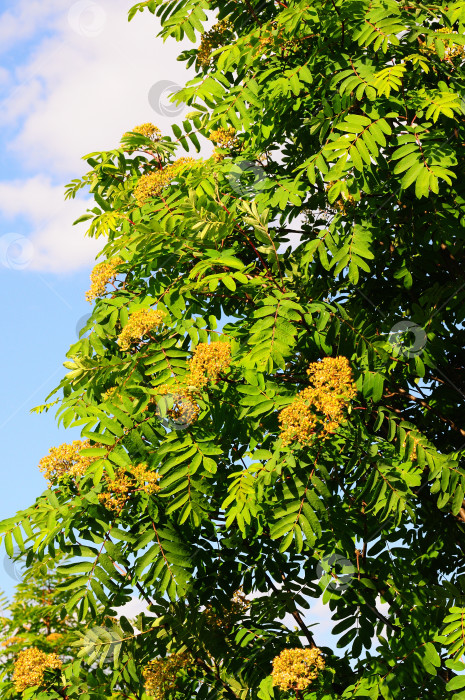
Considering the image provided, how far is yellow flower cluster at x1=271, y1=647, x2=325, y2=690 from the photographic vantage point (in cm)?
409

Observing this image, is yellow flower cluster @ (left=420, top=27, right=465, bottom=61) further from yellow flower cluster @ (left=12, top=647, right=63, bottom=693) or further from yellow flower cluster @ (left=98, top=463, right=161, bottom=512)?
yellow flower cluster @ (left=12, top=647, right=63, bottom=693)

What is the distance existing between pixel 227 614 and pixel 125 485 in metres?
1.63

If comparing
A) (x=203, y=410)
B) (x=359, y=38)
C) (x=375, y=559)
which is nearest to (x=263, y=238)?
(x=203, y=410)

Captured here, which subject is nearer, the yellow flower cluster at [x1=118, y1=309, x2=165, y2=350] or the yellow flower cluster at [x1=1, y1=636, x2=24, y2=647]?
the yellow flower cluster at [x1=118, y1=309, x2=165, y2=350]

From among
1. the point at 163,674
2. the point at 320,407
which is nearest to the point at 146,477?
the point at 320,407

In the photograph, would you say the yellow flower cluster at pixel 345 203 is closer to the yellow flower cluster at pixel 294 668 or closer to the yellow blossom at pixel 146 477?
the yellow blossom at pixel 146 477

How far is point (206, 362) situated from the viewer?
4141 mm

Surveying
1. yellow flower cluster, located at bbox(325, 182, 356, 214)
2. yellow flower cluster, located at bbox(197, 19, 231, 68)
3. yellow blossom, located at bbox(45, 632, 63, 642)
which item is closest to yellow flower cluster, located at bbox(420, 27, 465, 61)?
yellow flower cluster, located at bbox(325, 182, 356, 214)

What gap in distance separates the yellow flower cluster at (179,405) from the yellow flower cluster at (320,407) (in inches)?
26.0

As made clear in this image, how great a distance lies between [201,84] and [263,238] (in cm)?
177

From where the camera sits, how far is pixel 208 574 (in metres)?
5.04

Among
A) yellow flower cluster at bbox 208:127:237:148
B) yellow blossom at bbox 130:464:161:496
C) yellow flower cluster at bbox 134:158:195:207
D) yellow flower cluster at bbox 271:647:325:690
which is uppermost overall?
yellow flower cluster at bbox 208:127:237:148

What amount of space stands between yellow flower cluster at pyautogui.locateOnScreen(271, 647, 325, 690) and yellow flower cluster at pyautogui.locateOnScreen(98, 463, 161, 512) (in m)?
1.27

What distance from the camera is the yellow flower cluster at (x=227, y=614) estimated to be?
5117 mm
